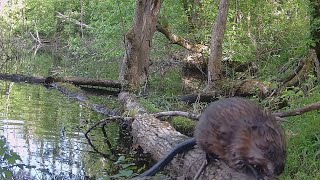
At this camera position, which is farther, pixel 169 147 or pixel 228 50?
pixel 228 50

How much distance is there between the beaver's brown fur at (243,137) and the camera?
3.78m

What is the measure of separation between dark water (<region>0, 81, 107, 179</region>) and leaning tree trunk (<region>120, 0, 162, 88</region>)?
1.68m

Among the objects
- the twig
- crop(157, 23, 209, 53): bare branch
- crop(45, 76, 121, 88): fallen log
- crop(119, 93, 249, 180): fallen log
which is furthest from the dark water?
crop(157, 23, 209, 53): bare branch

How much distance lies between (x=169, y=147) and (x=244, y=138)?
235cm

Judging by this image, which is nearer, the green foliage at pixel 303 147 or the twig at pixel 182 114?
the green foliage at pixel 303 147

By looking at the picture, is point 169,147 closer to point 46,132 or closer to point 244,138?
point 244,138

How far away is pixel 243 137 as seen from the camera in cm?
394

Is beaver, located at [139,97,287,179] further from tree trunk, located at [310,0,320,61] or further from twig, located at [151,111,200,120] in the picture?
tree trunk, located at [310,0,320,61]

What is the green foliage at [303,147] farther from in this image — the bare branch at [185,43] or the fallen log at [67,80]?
the bare branch at [185,43]

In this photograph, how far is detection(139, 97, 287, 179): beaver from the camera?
3.78 metres

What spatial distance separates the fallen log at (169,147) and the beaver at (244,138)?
21 cm

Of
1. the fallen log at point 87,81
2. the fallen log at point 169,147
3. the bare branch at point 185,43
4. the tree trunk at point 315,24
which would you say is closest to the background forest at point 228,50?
the tree trunk at point 315,24

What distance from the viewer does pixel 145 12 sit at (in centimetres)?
1301

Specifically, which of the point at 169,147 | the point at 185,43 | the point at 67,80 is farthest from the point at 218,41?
the point at 169,147
